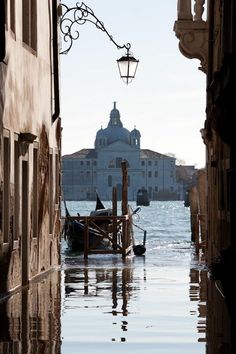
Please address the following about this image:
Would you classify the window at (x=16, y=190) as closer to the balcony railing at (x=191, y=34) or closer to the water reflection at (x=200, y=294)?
the water reflection at (x=200, y=294)

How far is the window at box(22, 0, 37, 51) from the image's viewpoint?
22203mm

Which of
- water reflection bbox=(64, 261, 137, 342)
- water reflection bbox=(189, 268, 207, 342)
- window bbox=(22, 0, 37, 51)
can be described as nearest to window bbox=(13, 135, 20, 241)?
water reflection bbox=(64, 261, 137, 342)

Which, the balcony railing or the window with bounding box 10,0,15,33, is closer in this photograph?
the window with bounding box 10,0,15,33

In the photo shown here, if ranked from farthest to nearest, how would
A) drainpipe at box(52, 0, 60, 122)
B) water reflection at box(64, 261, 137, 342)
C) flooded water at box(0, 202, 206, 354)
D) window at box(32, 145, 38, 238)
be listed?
drainpipe at box(52, 0, 60, 122), window at box(32, 145, 38, 238), water reflection at box(64, 261, 137, 342), flooded water at box(0, 202, 206, 354)

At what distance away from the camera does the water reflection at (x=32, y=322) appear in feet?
40.9

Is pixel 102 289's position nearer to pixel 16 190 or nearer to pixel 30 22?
pixel 16 190

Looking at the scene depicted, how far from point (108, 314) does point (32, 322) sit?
130cm

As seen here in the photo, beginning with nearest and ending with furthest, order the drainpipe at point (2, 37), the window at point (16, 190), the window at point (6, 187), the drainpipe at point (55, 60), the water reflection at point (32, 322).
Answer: the water reflection at point (32, 322) → the drainpipe at point (2, 37) → the window at point (6, 187) → the window at point (16, 190) → the drainpipe at point (55, 60)

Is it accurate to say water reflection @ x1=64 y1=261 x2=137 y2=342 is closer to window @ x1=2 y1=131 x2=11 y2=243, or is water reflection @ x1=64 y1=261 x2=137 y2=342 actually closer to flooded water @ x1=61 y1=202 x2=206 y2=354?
flooded water @ x1=61 y1=202 x2=206 y2=354

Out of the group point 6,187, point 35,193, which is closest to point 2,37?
Result: point 6,187

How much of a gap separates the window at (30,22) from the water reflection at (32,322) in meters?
4.37

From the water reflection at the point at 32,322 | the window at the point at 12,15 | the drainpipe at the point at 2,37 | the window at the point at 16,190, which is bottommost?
the water reflection at the point at 32,322

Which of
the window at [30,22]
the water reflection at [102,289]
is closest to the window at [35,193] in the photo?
the water reflection at [102,289]

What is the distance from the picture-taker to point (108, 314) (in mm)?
15672
